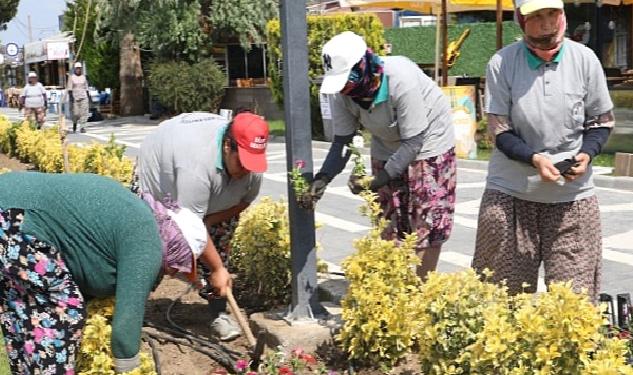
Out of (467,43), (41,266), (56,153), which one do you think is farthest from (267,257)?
(467,43)

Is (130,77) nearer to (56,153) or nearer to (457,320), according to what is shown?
(56,153)

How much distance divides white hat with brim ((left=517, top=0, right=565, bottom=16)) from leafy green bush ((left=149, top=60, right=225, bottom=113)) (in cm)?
1899

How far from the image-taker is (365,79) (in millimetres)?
3830

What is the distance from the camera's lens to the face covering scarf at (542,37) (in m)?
3.31

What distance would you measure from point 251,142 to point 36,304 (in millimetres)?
1128

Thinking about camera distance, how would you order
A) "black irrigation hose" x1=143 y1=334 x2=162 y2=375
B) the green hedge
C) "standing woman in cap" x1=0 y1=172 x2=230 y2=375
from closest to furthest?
"standing woman in cap" x1=0 y1=172 x2=230 y2=375, "black irrigation hose" x1=143 y1=334 x2=162 y2=375, the green hedge

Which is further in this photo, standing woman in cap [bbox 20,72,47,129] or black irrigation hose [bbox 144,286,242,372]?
standing woman in cap [bbox 20,72,47,129]

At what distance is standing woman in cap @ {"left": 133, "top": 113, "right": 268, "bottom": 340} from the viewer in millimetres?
3658

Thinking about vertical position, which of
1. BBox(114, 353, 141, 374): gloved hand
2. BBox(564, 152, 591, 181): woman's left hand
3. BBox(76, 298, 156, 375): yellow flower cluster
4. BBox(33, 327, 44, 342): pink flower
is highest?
BBox(564, 152, 591, 181): woman's left hand

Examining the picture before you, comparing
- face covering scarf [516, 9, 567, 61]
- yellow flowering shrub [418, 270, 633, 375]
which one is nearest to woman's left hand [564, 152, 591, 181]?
face covering scarf [516, 9, 567, 61]

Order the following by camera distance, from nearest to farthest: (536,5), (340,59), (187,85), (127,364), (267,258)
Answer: (127,364) < (536,5) < (340,59) < (267,258) < (187,85)

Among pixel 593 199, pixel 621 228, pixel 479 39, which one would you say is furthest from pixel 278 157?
pixel 593 199

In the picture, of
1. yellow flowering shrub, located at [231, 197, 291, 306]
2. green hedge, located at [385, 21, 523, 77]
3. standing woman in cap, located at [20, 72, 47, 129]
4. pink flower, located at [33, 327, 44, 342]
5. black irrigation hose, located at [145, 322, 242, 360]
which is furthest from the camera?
standing woman in cap, located at [20, 72, 47, 129]

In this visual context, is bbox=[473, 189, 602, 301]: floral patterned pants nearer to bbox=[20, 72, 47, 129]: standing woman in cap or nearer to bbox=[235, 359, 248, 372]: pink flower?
bbox=[235, 359, 248, 372]: pink flower
